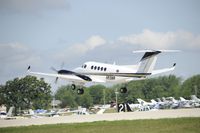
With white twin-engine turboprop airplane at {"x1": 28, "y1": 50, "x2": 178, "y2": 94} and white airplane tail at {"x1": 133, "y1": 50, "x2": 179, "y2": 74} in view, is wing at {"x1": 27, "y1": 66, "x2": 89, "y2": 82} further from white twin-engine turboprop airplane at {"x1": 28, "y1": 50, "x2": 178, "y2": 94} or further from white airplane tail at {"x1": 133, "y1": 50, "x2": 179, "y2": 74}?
white airplane tail at {"x1": 133, "y1": 50, "x2": 179, "y2": 74}

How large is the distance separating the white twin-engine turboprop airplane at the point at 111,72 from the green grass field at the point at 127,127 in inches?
539

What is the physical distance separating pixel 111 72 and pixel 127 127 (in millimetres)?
20622

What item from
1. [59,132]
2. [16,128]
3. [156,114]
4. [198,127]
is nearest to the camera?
[198,127]

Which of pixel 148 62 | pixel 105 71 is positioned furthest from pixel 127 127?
pixel 105 71

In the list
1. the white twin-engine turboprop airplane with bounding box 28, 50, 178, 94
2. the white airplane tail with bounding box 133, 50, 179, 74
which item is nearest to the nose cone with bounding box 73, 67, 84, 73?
the white twin-engine turboprop airplane with bounding box 28, 50, 178, 94

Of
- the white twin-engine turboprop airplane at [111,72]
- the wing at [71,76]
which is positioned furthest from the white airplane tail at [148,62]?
the wing at [71,76]

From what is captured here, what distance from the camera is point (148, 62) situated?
2884 inches

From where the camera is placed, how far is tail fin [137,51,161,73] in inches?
2867

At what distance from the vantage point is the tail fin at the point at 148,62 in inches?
2867

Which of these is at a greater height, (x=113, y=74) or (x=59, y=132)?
(x=113, y=74)

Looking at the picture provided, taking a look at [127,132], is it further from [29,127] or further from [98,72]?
[98,72]

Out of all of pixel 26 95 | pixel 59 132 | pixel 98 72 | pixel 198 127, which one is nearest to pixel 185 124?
pixel 198 127

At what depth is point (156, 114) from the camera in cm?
6731

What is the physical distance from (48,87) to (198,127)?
11787 centimetres
